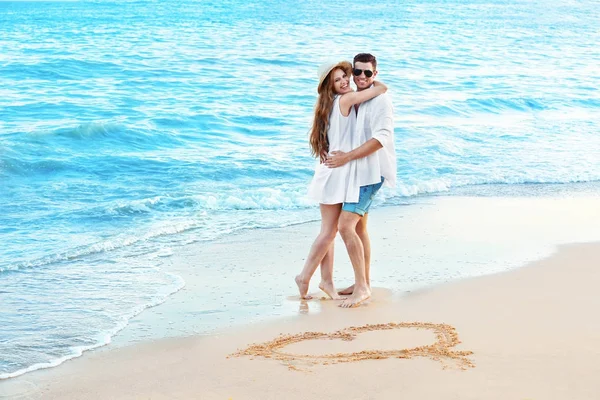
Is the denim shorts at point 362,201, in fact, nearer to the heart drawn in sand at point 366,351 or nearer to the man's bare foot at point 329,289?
the man's bare foot at point 329,289

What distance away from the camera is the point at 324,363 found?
4438mm

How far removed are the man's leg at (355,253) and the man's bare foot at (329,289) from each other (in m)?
0.16

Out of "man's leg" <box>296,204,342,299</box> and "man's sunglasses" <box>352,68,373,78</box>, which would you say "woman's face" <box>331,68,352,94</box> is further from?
"man's leg" <box>296,204,342,299</box>

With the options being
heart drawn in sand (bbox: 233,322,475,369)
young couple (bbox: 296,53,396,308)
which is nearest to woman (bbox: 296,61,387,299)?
young couple (bbox: 296,53,396,308)

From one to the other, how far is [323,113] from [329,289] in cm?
122

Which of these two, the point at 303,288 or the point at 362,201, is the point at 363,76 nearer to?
the point at 362,201

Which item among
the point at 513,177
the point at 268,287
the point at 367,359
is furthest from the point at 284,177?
the point at 367,359

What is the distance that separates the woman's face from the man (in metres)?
0.07

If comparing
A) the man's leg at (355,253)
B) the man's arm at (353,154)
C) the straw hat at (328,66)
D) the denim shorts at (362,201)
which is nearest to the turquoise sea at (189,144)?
the straw hat at (328,66)

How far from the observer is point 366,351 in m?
4.60

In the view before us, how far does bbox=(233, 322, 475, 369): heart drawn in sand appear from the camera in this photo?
4.47m

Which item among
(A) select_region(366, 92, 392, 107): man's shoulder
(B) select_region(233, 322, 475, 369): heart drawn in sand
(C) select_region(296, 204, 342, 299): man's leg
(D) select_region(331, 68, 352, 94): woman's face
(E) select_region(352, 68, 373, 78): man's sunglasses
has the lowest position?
(B) select_region(233, 322, 475, 369): heart drawn in sand

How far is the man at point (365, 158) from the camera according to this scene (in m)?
5.42

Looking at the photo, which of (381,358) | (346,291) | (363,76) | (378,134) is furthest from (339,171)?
(381,358)
